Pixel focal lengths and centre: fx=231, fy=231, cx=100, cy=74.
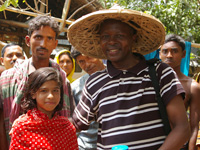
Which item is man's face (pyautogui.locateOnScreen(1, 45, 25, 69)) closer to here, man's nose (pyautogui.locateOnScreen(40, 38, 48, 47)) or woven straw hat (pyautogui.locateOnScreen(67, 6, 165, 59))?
man's nose (pyautogui.locateOnScreen(40, 38, 48, 47))

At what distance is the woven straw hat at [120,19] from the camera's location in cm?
177

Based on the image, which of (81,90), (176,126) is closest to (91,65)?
(81,90)

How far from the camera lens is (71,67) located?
396cm

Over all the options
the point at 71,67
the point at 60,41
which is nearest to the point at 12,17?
the point at 60,41

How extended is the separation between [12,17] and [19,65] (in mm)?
5173

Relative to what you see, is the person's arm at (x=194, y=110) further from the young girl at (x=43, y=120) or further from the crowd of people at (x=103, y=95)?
the young girl at (x=43, y=120)

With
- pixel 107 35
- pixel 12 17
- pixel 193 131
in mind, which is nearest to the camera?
pixel 107 35

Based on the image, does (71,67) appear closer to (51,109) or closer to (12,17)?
(51,109)

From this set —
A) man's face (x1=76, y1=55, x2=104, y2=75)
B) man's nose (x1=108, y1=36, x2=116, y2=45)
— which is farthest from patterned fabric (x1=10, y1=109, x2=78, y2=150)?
man's face (x1=76, y1=55, x2=104, y2=75)

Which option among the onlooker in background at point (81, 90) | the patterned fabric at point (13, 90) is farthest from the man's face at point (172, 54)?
the patterned fabric at point (13, 90)

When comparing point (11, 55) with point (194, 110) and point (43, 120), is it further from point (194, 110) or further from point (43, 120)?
point (194, 110)

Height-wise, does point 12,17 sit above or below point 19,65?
above

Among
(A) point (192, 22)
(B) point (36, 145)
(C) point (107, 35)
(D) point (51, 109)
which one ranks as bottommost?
(B) point (36, 145)

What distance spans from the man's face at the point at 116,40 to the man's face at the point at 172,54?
140 cm
